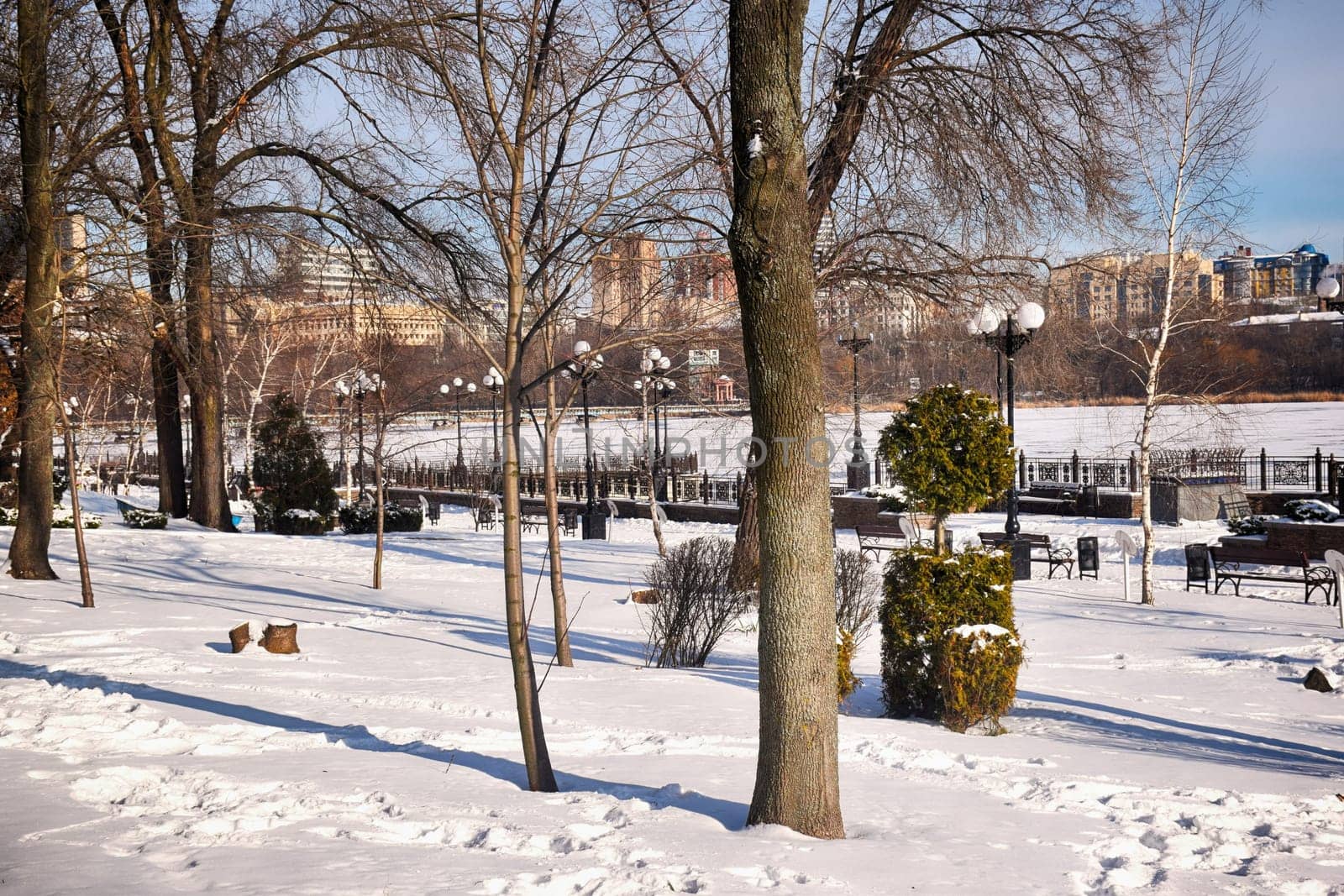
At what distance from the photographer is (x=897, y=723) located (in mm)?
7695

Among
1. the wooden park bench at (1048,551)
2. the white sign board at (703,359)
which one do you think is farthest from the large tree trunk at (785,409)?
the wooden park bench at (1048,551)

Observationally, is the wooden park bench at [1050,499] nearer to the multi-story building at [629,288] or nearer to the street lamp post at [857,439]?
the street lamp post at [857,439]

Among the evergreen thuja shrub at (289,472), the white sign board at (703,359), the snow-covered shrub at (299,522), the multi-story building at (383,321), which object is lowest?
the snow-covered shrub at (299,522)

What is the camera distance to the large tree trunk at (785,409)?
4586 millimetres

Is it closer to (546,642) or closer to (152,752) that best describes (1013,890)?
(152,752)

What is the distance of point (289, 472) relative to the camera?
942 inches

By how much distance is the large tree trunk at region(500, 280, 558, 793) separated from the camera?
5465 millimetres

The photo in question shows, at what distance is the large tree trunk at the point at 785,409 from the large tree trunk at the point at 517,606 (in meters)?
1.40

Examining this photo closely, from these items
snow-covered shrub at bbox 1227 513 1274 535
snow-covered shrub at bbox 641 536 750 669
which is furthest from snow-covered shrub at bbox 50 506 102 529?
snow-covered shrub at bbox 1227 513 1274 535

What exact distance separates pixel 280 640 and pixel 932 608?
5.95m

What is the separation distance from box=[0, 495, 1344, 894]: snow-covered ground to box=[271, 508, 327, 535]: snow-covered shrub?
11.1 m

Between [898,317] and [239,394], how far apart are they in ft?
102

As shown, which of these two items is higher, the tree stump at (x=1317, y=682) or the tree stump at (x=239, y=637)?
the tree stump at (x=239, y=637)

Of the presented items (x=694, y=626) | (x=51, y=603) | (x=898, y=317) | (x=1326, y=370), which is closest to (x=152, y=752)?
(x=694, y=626)
